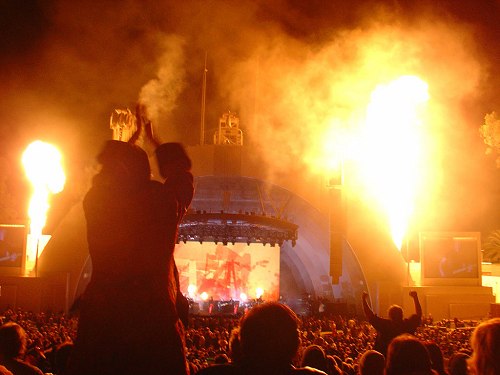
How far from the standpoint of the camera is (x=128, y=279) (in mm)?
3309

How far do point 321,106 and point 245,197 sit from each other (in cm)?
589

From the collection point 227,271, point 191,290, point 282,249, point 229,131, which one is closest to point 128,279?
point 229,131

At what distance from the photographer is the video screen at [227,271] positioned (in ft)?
91.5

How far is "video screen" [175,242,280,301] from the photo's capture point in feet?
91.5

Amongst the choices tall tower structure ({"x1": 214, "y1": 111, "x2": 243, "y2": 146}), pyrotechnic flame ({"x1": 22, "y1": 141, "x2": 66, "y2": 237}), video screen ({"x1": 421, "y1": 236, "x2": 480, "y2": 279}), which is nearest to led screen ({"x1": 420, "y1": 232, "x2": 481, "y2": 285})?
video screen ({"x1": 421, "y1": 236, "x2": 480, "y2": 279})

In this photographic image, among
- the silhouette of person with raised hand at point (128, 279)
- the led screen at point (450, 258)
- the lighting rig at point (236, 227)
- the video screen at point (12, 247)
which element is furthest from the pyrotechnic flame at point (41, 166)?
the silhouette of person with raised hand at point (128, 279)

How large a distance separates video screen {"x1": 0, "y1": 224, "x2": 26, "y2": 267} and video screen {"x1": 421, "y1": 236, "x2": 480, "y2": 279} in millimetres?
17348

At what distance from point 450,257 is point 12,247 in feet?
62.0

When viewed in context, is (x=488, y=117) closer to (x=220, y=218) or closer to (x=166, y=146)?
(x=220, y=218)

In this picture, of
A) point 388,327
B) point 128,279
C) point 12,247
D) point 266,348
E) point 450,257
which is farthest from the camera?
point 12,247

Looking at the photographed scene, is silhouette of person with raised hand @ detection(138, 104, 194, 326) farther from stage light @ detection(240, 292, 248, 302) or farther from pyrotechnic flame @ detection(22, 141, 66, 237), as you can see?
pyrotechnic flame @ detection(22, 141, 66, 237)

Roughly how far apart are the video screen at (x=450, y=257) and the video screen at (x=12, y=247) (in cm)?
1735

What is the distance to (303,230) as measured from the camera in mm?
27891

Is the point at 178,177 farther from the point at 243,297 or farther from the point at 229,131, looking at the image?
the point at 243,297
